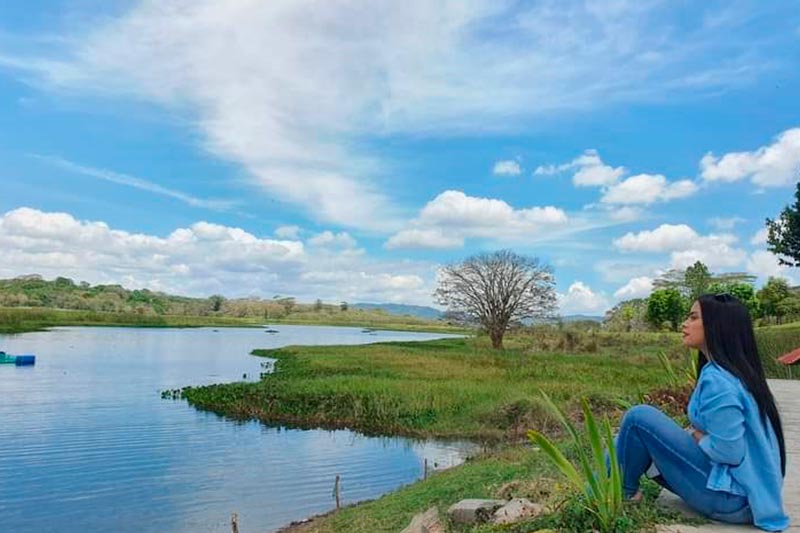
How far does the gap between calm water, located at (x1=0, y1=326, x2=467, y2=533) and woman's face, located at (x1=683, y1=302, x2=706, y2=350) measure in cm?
805

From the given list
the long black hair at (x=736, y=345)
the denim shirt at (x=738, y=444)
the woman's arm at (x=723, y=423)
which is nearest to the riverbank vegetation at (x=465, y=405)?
the denim shirt at (x=738, y=444)

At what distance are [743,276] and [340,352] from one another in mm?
66663

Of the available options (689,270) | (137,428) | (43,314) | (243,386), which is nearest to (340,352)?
(243,386)

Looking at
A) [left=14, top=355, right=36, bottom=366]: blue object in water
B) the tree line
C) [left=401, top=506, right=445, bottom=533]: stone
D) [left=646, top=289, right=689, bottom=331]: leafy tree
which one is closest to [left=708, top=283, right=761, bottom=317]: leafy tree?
[left=646, top=289, right=689, bottom=331]: leafy tree

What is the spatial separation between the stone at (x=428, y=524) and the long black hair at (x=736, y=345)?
8.63ft

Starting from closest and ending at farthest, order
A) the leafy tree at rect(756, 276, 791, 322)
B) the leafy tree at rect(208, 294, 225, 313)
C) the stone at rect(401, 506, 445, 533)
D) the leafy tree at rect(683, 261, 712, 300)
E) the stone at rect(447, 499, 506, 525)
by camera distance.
Answer: the stone at rect(447, 499, 506, 525)
the stone at rect(401, 506, 445, 533)
the leafy tree at rect(756, 276, 791, 322)
the leafy tree at rect(683, 261, 712, 300)
the leafy tree at rect(208, 294, 225, 313)

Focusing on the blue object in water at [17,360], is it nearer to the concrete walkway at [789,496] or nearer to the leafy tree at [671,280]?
the concrete walkway at [789,496]

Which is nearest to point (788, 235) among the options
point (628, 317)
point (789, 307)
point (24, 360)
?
point (789, 307)

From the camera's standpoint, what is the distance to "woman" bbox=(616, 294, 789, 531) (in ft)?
10.8

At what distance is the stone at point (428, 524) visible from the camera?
5.18 metres

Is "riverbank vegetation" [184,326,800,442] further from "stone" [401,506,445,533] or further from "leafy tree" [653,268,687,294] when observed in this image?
"leafy tree" [653,268,687,294]

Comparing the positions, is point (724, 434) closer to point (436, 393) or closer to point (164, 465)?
point (164, 465)

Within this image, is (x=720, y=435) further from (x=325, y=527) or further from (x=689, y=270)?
(x=689, y=270)

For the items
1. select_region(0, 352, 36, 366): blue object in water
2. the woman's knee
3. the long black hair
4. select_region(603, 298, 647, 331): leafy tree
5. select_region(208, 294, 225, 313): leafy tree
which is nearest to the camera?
the long black hair
